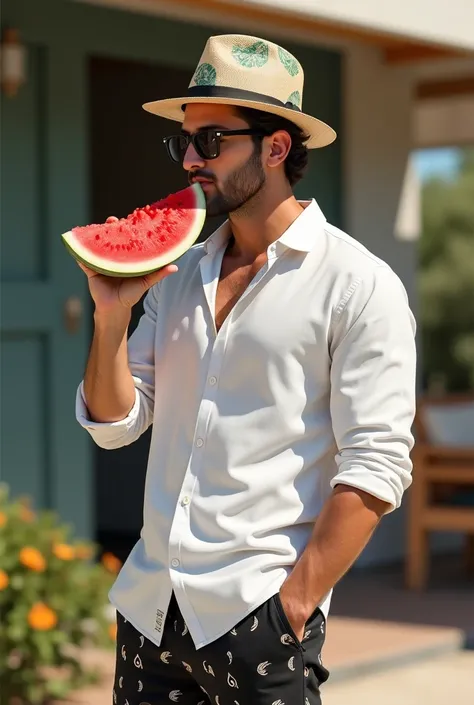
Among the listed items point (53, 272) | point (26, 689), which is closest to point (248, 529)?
point (26, 689)

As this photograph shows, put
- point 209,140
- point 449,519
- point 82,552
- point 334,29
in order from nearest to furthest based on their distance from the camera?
1. point 209,140
2. point 82,552
3. point 334,29
4. point 449,519

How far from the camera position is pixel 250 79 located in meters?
2.63

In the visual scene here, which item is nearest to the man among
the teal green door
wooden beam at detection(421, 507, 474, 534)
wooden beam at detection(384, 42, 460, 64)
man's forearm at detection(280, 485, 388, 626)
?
man's forearm at detection(280, 485, 388, 626)

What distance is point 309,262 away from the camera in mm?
2662

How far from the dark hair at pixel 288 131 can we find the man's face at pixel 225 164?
0.02m

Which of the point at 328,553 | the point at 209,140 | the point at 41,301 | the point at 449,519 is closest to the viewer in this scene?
the point at 328,553

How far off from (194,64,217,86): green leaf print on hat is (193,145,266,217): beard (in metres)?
0.15

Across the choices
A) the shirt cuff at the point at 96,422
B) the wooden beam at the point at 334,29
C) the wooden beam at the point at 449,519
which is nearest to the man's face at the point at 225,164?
the shirt cuff at the point at 96,422

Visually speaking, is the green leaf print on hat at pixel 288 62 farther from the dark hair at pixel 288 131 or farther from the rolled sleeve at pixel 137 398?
the rolled sleeve at pixel 137 398

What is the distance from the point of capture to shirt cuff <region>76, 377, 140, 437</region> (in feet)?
8.77

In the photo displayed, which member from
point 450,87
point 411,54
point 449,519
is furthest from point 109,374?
point 450,87

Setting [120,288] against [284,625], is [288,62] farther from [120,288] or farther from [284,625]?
[284,625]

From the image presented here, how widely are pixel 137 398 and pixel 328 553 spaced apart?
52 centimetres

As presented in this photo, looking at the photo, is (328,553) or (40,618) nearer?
(328,553)
